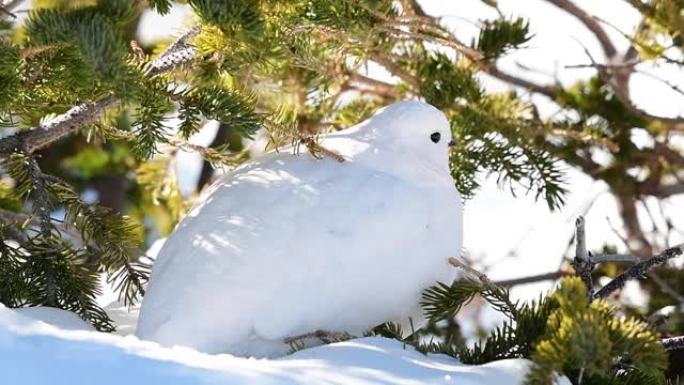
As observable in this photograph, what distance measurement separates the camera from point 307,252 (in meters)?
0.85

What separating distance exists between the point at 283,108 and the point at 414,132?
16cm

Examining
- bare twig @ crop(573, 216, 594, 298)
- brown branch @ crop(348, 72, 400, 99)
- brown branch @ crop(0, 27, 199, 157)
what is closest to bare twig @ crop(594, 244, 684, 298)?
bare twig @ crop(573, 216, 594, 298)

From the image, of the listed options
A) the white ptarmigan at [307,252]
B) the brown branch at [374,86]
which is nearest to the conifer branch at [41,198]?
the white ptarmigan at [307,252]

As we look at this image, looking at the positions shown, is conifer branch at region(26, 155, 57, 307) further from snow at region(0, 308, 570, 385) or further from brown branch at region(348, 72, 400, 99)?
brown branch at region(348, 72, 400, 99)

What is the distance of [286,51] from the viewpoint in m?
0.89

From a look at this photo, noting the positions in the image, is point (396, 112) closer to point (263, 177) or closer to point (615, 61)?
point (263, 177)

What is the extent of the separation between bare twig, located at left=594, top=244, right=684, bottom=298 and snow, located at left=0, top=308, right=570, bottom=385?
12cm

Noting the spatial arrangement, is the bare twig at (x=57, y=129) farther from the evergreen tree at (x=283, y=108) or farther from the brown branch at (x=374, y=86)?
the brown branch at (x=374, y=86)

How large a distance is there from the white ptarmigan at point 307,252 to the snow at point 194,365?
0.21 feet

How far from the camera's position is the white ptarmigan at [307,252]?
2.74 feet

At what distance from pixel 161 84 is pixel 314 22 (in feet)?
0.46

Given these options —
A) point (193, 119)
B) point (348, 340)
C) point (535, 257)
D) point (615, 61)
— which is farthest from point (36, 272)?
point (535, 257)

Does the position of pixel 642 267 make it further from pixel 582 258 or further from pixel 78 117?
pixel 78 117

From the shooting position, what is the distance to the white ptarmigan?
0.84 m
